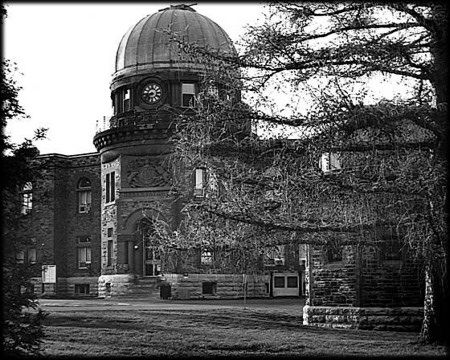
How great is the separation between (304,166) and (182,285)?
87.6ft

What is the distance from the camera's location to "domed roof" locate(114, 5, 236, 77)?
44438 mm

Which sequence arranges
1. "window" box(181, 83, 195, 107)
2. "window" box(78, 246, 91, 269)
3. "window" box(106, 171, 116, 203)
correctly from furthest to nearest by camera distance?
"window" box(78, 246, 91, 269) < "window" box(106, 171, 116, 203) < "window" box(181, 83, 195, 107)

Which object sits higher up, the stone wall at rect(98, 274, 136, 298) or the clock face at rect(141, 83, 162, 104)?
the clock face at rect(141, 83, 162, 104)

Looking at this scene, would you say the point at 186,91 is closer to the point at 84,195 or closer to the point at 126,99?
the point at 126,99

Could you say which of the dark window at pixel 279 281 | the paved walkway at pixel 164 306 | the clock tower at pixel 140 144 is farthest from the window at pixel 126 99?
the paved walkway at pixel 164 306

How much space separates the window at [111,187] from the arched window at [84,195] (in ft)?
15.3

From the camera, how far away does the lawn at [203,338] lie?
1692cm

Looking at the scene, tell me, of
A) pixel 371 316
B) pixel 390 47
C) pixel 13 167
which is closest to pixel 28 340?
pixel 13 167

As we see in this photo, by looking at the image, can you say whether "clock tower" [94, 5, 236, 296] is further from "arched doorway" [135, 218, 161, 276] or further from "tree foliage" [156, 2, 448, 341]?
"tree foliage" [156, 2, 448, 341]

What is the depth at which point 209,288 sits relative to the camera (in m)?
43.2

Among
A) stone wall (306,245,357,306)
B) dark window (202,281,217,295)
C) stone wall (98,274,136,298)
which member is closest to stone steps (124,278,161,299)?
stone wall (98,274,136,298)

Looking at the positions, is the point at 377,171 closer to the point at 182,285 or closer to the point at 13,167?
the point at 13,167

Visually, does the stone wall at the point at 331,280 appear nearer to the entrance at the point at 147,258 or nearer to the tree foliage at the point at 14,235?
the tree foliage at the point at 14,235

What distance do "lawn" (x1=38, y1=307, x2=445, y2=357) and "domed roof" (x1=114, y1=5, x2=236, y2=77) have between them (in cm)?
2258
